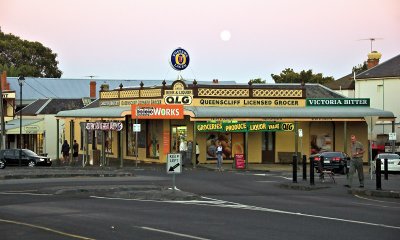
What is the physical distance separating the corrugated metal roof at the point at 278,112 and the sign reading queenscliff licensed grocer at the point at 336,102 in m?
0.91

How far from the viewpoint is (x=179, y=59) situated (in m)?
53.9

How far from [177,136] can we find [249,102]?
549 centimetres

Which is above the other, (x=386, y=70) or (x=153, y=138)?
(x=386, y=70)

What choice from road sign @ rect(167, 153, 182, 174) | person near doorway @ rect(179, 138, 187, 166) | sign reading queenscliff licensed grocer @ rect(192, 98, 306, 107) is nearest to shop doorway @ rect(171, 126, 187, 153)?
person near doorway @ rect(179, 138, 187, 166)

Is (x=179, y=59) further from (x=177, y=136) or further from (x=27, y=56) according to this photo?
(x=27, y=56)

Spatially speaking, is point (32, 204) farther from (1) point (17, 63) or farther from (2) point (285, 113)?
(1) point (17, 63)

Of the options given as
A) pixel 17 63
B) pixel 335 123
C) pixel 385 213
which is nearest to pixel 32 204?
pixel 385 213

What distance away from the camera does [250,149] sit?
176ft

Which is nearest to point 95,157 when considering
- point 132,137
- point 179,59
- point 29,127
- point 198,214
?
point 132,137

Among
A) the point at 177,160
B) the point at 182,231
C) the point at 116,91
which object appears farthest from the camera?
the point at 116,91

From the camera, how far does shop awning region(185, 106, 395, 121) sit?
49438mm

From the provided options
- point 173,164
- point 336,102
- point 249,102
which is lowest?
point 173,164

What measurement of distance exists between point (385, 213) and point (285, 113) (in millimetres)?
31962

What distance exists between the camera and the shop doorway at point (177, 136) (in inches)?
2053
